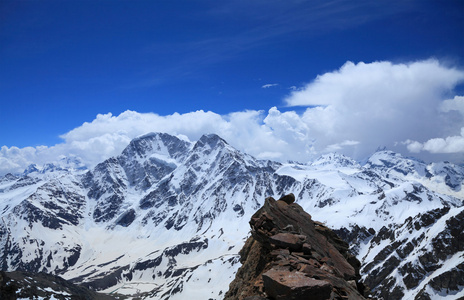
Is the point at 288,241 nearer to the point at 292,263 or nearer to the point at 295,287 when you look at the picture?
the point at 292,263

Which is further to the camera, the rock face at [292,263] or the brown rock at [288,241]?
the brown rock at [288,241]

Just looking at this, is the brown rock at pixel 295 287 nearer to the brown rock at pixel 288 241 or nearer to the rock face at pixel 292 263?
the rock face at pixel 292 263

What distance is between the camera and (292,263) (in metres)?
24.5

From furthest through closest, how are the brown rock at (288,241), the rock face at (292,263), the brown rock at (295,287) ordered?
1. the brown rock at (288,241)
2. the rock face at (292,263)
3. the brown rock at (295,287)

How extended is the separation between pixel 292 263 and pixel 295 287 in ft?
12.7

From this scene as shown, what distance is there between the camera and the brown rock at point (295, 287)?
20.8 metres

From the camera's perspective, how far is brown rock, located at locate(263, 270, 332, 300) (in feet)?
68.2

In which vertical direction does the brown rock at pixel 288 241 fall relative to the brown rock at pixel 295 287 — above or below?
above

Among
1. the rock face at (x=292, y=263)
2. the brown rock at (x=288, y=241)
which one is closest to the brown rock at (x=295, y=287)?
the rock face at (x=292, y=263)

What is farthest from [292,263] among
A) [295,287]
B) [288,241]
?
[295,287]

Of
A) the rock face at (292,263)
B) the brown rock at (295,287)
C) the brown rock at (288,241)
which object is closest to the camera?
the brown rock at (295,287)

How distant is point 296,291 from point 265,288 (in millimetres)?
2823

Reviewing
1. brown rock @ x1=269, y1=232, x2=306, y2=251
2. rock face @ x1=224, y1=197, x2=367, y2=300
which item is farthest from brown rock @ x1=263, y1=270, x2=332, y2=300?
brown rock @ x1=269, y1=232, x2=306, y2=251

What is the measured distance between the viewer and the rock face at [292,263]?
21.5 metres
